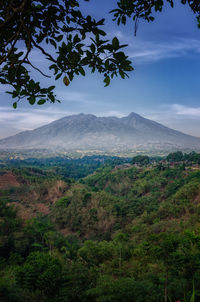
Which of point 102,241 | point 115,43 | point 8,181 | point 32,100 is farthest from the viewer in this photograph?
point 8,181

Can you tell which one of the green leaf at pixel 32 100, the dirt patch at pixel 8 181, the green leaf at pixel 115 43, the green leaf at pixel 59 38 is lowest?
the dirt patch at pixel 8 181

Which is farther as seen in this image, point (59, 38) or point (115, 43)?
point (59, 38)

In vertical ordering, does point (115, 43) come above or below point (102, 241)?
above

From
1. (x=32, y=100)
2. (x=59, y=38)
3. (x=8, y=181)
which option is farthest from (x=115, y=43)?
(x=8, y=181)

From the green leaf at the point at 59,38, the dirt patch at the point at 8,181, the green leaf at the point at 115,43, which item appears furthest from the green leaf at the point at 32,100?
the dirt patch at the point at 8,181

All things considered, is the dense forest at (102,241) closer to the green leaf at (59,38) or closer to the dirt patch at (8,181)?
the dirt patch at (8,181)

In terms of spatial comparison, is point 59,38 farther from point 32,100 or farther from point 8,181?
point 8,181

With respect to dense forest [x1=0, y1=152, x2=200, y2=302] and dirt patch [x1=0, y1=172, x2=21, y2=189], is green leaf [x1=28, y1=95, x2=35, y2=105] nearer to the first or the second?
dense forest [x1=0, y1=152, x2=200, y2=302]

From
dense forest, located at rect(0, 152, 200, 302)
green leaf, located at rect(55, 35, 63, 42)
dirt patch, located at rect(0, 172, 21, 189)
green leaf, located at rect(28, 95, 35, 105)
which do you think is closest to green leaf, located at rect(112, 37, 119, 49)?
green leaf, located at rect(55, 35, 63, 42)
